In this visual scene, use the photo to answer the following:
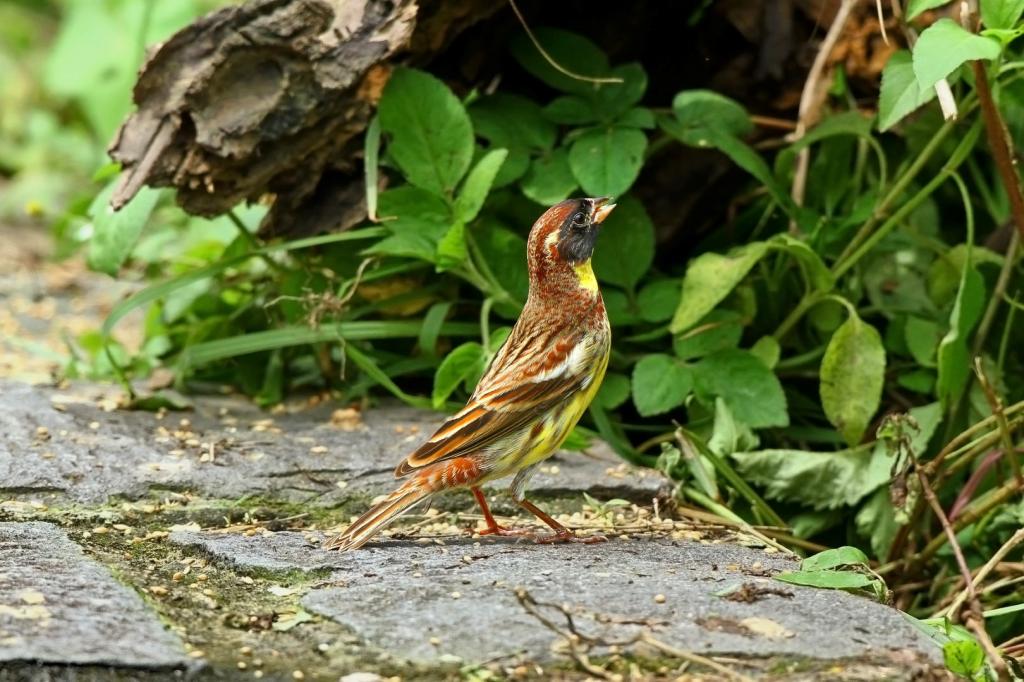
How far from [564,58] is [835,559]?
236 cm

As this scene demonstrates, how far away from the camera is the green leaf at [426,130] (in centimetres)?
488

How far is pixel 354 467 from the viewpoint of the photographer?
4.63 m

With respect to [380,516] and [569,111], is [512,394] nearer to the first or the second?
[380,516]

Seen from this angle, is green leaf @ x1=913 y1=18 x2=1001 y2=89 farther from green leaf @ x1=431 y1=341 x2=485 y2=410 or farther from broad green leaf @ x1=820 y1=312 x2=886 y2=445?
green leaf @ x1=431 y1=341 x2=485 y2=410

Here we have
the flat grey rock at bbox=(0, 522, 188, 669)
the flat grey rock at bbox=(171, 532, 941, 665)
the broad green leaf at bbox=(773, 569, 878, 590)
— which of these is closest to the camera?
the flat grey rock at bbox=(0, 522, 188, 669)

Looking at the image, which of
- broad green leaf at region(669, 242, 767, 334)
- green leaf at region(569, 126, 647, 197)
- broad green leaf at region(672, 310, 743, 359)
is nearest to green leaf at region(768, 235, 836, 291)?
broad green leaf at region(669, 242, 767, 334)

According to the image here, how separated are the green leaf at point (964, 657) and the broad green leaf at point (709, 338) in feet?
6.38

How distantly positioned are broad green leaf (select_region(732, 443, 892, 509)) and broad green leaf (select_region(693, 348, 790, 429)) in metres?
0.12

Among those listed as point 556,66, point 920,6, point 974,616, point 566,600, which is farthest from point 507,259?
point 974,616

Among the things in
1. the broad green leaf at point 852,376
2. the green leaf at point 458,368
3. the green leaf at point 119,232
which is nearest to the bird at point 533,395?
the green leaf at point 458,368

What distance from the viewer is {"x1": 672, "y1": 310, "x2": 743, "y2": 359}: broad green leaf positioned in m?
4.95

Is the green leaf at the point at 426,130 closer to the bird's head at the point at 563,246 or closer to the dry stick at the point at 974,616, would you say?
the bird's head at the point at 563,246

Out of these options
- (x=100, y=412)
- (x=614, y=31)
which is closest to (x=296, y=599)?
(x=100, y=412)

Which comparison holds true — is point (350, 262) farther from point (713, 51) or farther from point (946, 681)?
point (946, 681)
